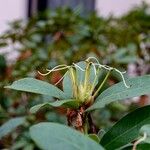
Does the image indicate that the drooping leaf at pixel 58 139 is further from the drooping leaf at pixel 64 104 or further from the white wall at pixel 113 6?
the white wall at pixel 113 6

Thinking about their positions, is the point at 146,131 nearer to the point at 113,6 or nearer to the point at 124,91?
the point at 124,91

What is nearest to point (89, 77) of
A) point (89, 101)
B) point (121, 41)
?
point (89, 101)

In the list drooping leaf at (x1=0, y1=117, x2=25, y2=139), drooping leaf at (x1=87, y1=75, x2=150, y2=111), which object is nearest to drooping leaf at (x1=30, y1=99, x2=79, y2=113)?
drooping leaf at (x1=87, y1=75, x2=150, y2=111)

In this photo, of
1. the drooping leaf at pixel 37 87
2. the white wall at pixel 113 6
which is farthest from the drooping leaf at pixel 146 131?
the white wall at pixel 113 6

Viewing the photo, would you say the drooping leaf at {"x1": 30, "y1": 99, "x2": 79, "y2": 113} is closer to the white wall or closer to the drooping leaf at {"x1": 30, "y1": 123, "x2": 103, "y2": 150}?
the drooping leaf at {"x1": 30, "y1": 123, "x2": 103, "y2": 150}

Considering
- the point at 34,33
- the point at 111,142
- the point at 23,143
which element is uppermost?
the point at 111,142

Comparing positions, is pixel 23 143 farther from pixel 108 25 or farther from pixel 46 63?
pixel 108 25
